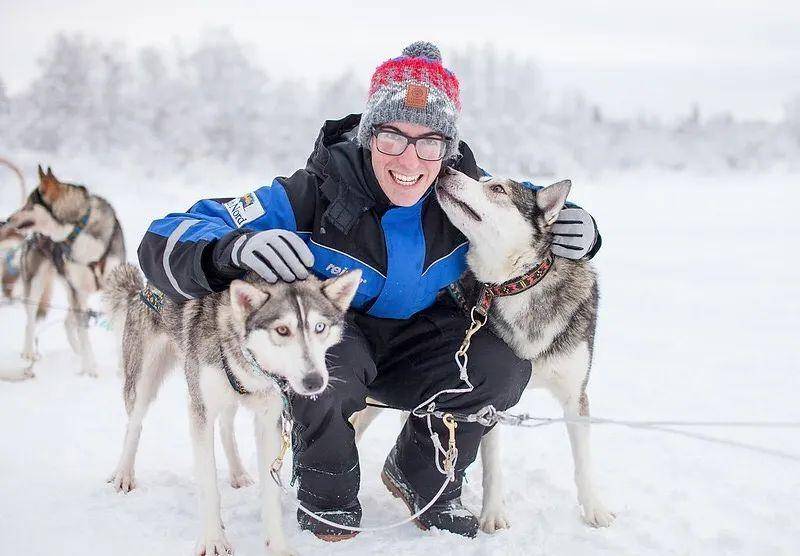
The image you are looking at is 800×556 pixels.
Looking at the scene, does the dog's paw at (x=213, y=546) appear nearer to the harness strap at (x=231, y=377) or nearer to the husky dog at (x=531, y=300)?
the harness strap at (x=231, y=377)

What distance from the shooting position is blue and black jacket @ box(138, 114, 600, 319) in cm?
180

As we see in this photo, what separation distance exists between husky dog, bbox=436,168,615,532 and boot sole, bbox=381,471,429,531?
7.6 inches

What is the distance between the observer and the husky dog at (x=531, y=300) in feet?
6.14

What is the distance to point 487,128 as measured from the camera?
2339 centimetres

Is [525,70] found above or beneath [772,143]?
above

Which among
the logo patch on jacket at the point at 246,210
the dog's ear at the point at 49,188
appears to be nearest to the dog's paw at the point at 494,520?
the logo patch on jacket at the point at 246,210

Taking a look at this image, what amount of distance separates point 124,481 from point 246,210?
1.05m

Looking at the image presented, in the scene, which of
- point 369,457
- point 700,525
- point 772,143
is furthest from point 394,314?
point 772,143

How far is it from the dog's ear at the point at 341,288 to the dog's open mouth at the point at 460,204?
410 millimetres

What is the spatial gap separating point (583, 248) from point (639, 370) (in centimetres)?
193

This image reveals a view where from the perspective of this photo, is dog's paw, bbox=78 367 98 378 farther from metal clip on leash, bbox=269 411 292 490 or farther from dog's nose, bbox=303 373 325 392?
dog's nose, bbox=303 373 325 392

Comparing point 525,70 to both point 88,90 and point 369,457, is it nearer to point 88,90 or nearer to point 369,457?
point 88,90

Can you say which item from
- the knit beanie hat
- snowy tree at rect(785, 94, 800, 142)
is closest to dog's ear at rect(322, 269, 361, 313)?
the knit beanie hat

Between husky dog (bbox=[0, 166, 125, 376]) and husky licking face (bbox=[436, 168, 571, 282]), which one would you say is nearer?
husky licking face (bbox=[436, 168, 571, 282])
